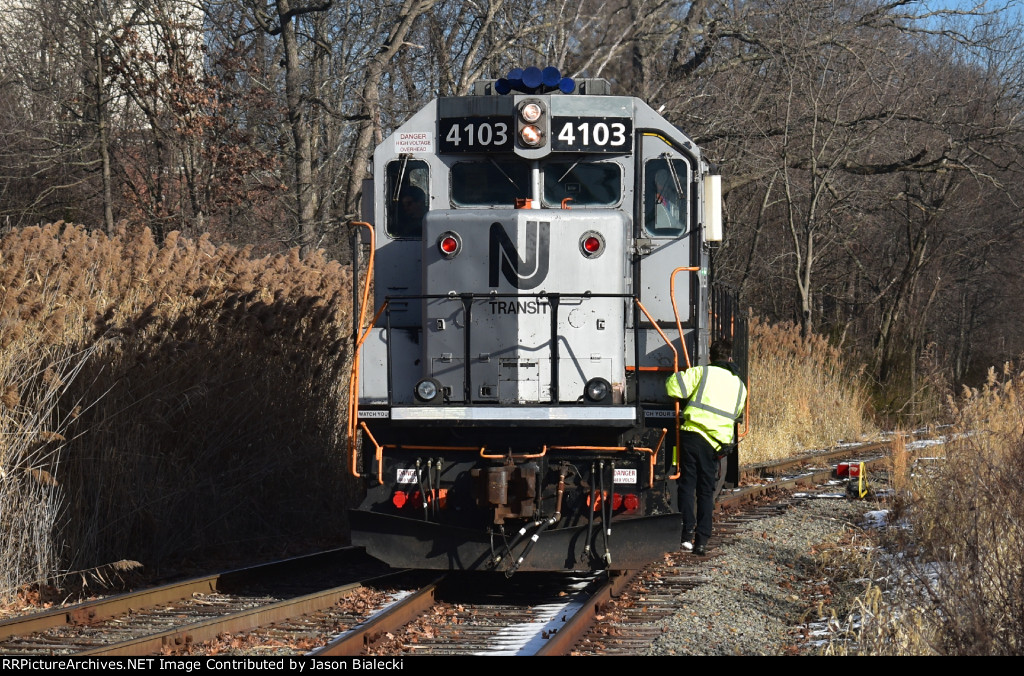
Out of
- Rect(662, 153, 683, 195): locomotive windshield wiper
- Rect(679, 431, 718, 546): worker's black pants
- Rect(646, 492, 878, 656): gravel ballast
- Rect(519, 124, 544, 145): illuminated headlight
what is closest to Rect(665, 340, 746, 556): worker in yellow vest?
Rect(679, 431, 718, 546): worker's black pants

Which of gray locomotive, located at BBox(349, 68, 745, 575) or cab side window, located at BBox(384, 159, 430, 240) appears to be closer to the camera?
gray locomotive, located at BBox(349, 68, 745, 575)

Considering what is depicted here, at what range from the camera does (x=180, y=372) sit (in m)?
9.23

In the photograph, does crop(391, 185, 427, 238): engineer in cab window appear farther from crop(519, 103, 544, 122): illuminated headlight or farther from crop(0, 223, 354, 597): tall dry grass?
crop(0, 223, 354, 597): tall dry grass

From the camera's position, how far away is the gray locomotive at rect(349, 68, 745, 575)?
23.3 feet

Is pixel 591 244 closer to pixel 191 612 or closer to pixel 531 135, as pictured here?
pixel 531 135

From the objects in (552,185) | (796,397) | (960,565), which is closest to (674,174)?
(552,185)

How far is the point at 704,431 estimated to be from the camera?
8039 mm

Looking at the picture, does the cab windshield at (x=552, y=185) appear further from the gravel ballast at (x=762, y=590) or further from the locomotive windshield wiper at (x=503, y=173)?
the gravel ballast at (x=762, y=590)

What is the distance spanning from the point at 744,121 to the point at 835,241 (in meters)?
7.10

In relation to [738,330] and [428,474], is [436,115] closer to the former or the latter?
[428,474]

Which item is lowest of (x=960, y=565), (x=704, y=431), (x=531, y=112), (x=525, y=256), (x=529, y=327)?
(x=960, y=565)

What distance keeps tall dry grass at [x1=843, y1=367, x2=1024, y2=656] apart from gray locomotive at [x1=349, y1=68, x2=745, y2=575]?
5.14 feet

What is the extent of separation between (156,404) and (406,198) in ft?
9.01

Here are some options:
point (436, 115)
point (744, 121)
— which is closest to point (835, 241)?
point (744, 121)
